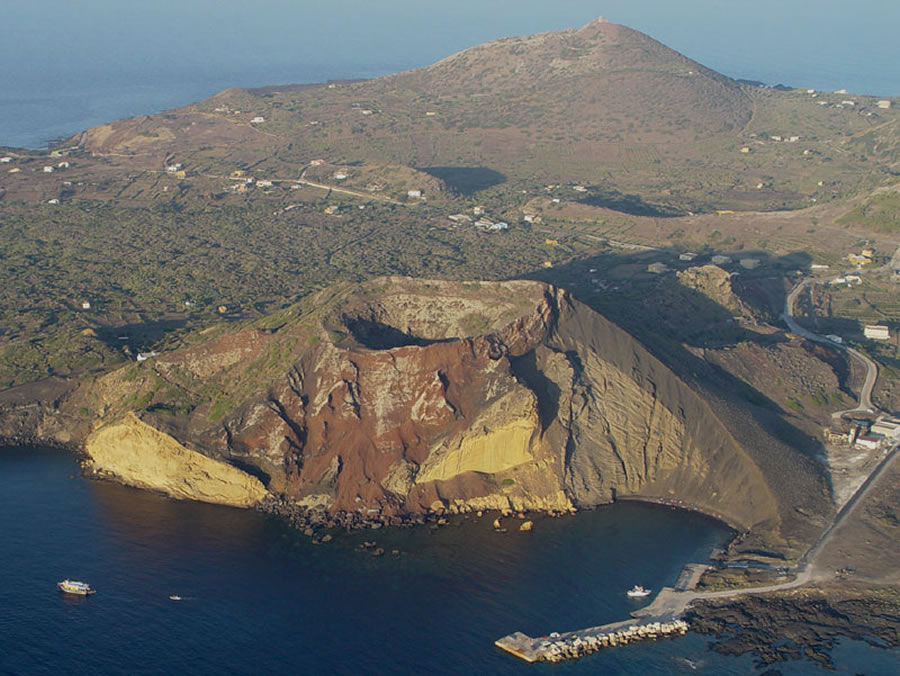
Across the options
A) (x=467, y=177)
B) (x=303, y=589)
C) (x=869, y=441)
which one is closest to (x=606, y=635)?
(x=303, y=589)

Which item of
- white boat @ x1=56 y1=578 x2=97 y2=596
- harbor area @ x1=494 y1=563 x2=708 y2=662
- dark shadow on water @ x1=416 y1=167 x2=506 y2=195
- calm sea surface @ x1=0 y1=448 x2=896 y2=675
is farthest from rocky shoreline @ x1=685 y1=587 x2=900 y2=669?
dark shadow on water @ x1=416 y1=167 x2=506 y2=195

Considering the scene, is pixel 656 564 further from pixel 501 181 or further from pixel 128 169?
pixel 128 169

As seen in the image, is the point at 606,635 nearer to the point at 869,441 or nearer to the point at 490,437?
the point at 490,437

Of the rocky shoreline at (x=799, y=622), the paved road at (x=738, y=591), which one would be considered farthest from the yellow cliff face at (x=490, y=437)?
the rocky shoreline at (x=799, y=622)

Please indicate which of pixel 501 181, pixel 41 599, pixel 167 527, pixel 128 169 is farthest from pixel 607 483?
pixel 128 169

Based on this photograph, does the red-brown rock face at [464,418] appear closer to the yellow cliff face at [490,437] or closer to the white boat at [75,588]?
the yellow cliff face at [490,437]

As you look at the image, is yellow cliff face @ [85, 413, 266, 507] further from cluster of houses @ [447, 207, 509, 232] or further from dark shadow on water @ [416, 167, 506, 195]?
dark shadow on water @ [416, 167, 506, 195]
